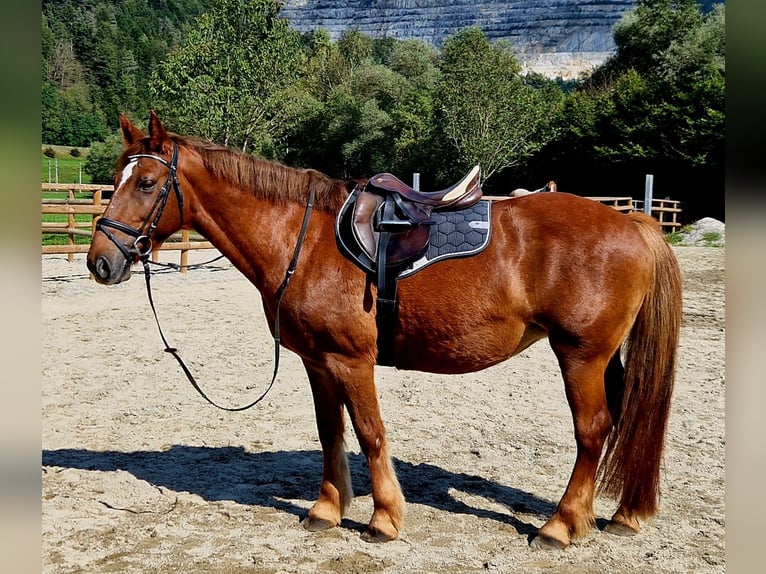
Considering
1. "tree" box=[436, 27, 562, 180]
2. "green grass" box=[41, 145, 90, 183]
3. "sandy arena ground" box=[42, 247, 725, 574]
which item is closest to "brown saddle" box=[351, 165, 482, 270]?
"sandy arena ground" box=[42, 247, 725, 574]

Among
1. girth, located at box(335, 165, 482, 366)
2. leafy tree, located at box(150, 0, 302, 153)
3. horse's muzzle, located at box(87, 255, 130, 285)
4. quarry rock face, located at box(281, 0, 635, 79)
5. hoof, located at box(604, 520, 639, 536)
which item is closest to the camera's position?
horse's muzzle, located at box(87, 255, 130, 285)

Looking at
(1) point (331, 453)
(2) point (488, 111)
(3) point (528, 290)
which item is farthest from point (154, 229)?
(2) point (488, 111)

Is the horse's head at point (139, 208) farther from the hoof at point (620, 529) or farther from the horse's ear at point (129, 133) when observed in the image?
the hoof at point (620, 529)

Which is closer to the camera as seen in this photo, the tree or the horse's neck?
the horse's neck

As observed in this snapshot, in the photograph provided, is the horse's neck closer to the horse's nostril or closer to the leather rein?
the leather rein

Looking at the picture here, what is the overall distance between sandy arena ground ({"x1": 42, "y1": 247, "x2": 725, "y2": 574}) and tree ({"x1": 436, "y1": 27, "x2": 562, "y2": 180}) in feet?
88.6

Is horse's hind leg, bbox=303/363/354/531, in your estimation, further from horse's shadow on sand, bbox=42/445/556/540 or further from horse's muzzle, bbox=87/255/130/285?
horse's muzzle, bbox=87/255/130/285

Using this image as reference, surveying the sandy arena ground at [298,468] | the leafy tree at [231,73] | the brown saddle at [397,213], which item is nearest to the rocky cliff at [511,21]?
the leafy tree at [231,73]

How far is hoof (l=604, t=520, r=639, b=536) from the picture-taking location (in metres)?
3.33

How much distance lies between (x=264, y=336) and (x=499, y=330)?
515 centimetres

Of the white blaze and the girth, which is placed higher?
the white blaze

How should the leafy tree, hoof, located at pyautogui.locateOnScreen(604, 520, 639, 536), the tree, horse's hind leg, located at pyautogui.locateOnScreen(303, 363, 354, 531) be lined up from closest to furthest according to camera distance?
hoof, located at pyautogui.locateOnScreen(604, 520, 639, 536), horse's hind leg, located at pyautogui.locateOnScreen(303, 363, 354, 531), the leafy tree, the tree

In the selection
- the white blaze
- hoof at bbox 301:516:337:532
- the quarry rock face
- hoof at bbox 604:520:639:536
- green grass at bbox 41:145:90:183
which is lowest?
hoof at bbox 301:516:337:532
